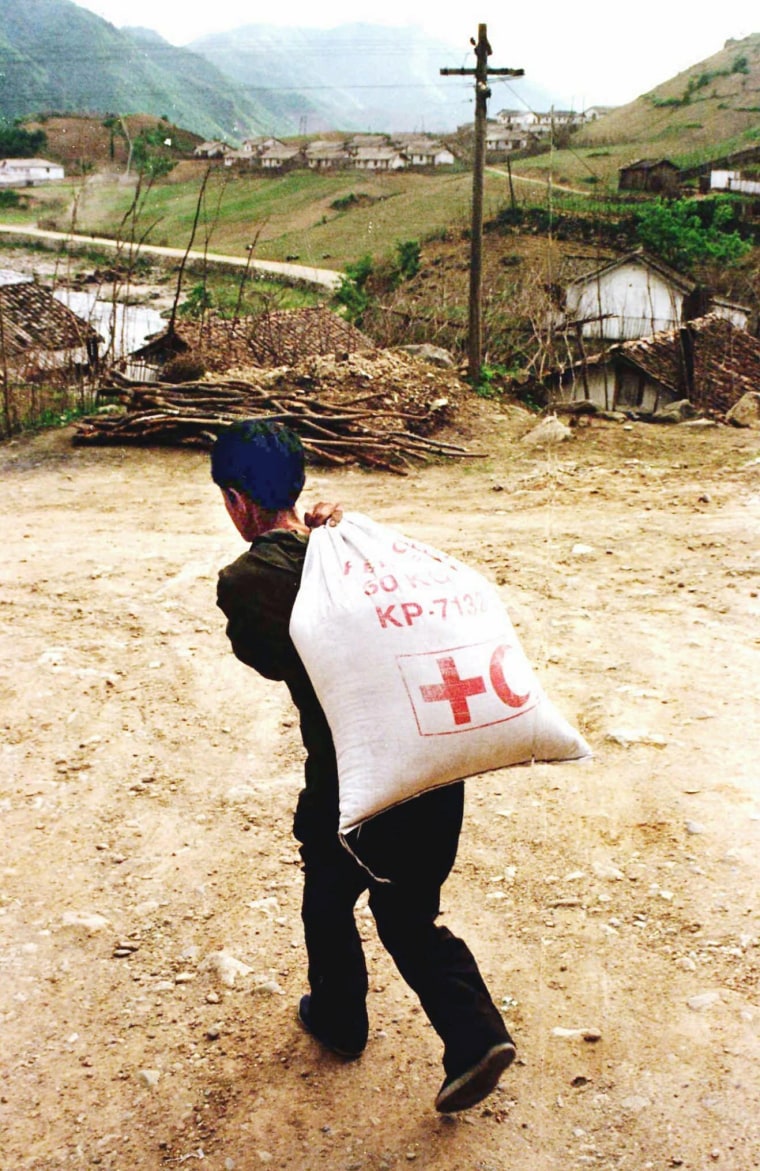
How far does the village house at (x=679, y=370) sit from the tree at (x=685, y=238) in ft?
47.3

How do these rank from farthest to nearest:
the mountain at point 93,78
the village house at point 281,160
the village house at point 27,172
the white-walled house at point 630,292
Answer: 1. the mountain at point 93,78
2. the village house at point 281,160
3. the village house at point 27,172
4. the white-walled house at point 630,292

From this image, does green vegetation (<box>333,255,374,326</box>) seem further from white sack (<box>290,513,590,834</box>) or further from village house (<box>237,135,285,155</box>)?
village house (<box>237,135,285,155</box>)

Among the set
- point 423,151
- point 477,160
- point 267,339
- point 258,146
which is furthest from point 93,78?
point 267,339

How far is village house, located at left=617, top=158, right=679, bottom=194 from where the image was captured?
42125 mm

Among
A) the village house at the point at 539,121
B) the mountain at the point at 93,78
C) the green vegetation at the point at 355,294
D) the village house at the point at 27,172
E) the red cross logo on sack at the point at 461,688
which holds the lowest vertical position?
the red cross logo on sack at the point at 461,688

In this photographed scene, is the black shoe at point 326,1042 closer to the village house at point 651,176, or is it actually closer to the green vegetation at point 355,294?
the green vegetation at point 355,294

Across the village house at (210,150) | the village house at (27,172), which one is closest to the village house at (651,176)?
the village house at (210,150)

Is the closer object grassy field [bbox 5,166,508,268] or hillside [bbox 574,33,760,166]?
grassy field [bbox 5,166,508,268]

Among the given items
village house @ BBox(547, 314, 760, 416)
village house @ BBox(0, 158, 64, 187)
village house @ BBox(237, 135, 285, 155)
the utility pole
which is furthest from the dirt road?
village house @ BBox(237, 135, 285, 155)

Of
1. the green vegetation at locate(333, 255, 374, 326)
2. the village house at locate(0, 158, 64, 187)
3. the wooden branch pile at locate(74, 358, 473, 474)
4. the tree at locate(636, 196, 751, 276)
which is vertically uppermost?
the village house at locate(0, 158, 64, 187)

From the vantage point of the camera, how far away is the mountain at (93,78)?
87812 mm

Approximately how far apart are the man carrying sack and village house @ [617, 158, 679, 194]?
44.8m

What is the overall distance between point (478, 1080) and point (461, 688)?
77 cm

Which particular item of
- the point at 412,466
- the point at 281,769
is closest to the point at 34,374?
the point at 412,466
